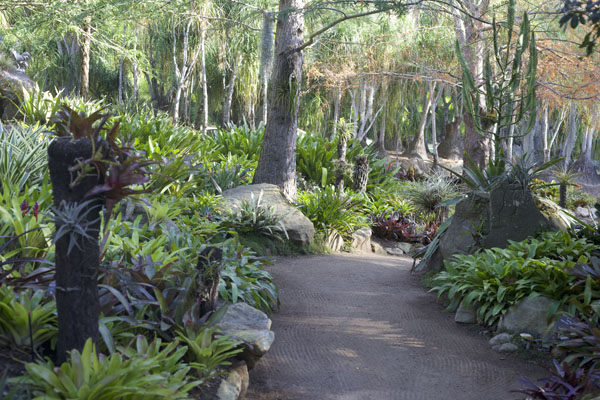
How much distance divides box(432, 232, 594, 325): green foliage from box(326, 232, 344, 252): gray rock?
354 centimetres

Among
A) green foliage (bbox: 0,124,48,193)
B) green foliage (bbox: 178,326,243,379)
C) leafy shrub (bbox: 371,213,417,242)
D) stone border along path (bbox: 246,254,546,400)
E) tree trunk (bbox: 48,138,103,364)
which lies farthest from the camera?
leafy shrub (bbox: 371,213,417,242)

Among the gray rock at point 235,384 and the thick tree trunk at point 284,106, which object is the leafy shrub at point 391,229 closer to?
the thick tree trunk at point 284,106

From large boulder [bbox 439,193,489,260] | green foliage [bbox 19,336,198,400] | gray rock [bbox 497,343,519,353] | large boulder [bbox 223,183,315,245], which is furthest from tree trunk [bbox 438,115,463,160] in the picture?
green foliage [bbox 19,336,198,400]

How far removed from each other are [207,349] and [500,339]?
3002 mm

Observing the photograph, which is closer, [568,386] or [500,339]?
[568,386]

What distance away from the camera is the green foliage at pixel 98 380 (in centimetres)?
252

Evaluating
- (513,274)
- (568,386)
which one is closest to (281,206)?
(513,274)

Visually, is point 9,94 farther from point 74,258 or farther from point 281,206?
point 74,258

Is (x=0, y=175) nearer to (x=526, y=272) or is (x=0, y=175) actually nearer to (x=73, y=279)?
(x=73, y=279)

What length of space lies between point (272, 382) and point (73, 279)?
1929 mm

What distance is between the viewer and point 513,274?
5504mm

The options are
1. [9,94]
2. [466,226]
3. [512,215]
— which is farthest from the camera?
[9,94]

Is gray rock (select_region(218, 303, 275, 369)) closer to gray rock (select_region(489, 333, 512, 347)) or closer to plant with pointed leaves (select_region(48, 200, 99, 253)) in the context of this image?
plant with pointed leaves (select_region(48, 200, 99, 253))

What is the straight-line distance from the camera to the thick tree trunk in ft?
34.3
